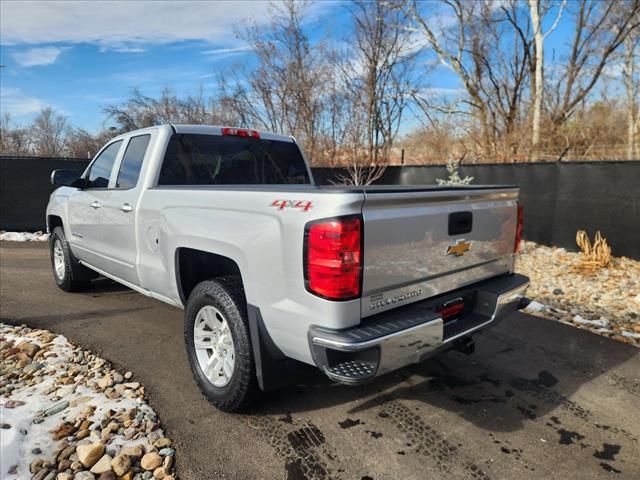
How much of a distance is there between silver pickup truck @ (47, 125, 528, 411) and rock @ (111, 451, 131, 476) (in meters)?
0.66

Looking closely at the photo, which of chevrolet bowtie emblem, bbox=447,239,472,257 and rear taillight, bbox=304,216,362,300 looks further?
chevrolet bowtie emblem, bbox=447,239,472,257

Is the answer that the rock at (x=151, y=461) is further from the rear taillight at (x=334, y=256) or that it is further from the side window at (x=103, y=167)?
the side window at (x=103, y=167)

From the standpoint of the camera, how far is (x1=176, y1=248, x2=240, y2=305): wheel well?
314cm

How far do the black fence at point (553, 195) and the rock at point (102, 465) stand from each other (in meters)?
8.27

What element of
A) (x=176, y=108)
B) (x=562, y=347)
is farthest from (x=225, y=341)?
(x=176, y=108)

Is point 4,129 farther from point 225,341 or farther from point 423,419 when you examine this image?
point 423,419

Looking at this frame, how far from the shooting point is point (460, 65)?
18.5 metres

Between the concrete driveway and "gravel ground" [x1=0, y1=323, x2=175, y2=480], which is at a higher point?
"gravel ground" [x1=0, y1=323, x2=175, y2=480]

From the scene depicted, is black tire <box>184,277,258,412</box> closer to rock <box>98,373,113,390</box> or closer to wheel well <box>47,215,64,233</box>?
rock <box>98,373,113,390</box>

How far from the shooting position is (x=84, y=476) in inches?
86.9

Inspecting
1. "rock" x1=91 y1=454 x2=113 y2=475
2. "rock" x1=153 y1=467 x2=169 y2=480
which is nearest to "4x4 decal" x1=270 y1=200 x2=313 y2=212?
"rock" x1=153 y1=467 x2=169 y2=480

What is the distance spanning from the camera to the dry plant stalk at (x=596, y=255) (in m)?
6.89

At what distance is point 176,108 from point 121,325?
18.8m

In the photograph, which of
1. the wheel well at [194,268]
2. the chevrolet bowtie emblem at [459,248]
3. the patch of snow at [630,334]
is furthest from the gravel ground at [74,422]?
the patch of snow at [630,334]
